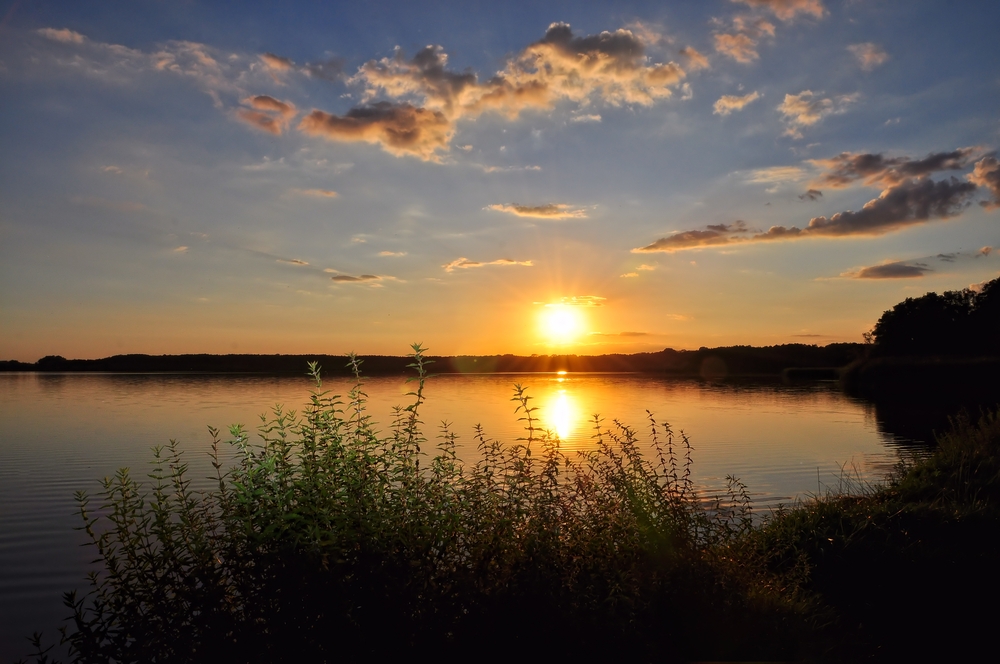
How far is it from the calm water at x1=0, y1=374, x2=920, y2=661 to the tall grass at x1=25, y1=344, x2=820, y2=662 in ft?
17.5

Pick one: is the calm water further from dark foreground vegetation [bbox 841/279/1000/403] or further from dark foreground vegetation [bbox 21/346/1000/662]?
dark foreground vegetation [bbox 841/279/1000/403]

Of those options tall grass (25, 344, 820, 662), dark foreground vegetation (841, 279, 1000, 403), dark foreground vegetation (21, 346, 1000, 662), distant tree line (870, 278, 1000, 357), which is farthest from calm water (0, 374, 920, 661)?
distant tree line (870, 278, 1000, 357)

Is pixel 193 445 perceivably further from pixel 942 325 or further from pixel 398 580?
pixel 942 325

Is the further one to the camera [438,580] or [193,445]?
[193,445]

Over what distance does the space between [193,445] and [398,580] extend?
937 inches

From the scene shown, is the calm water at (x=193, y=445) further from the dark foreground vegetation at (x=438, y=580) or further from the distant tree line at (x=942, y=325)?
the distant tree line at (x=942, y=325)

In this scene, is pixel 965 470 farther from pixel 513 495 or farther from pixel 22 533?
pixel 22 533

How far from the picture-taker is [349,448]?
681 cm

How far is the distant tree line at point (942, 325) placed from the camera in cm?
8388

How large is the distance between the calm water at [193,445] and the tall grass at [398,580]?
5343 millimetres

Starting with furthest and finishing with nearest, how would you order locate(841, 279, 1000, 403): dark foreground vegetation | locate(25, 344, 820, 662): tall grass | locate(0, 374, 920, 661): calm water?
locate(841, 279, 1000, 403): dark foreground vegetation < locate(0, 374, 920, 661): calm water < locate(25, 344, 820, 662): tall grass

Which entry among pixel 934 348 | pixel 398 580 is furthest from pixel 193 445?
pixel 934 348

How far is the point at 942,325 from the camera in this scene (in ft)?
284

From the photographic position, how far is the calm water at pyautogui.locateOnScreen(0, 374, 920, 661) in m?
12.6
